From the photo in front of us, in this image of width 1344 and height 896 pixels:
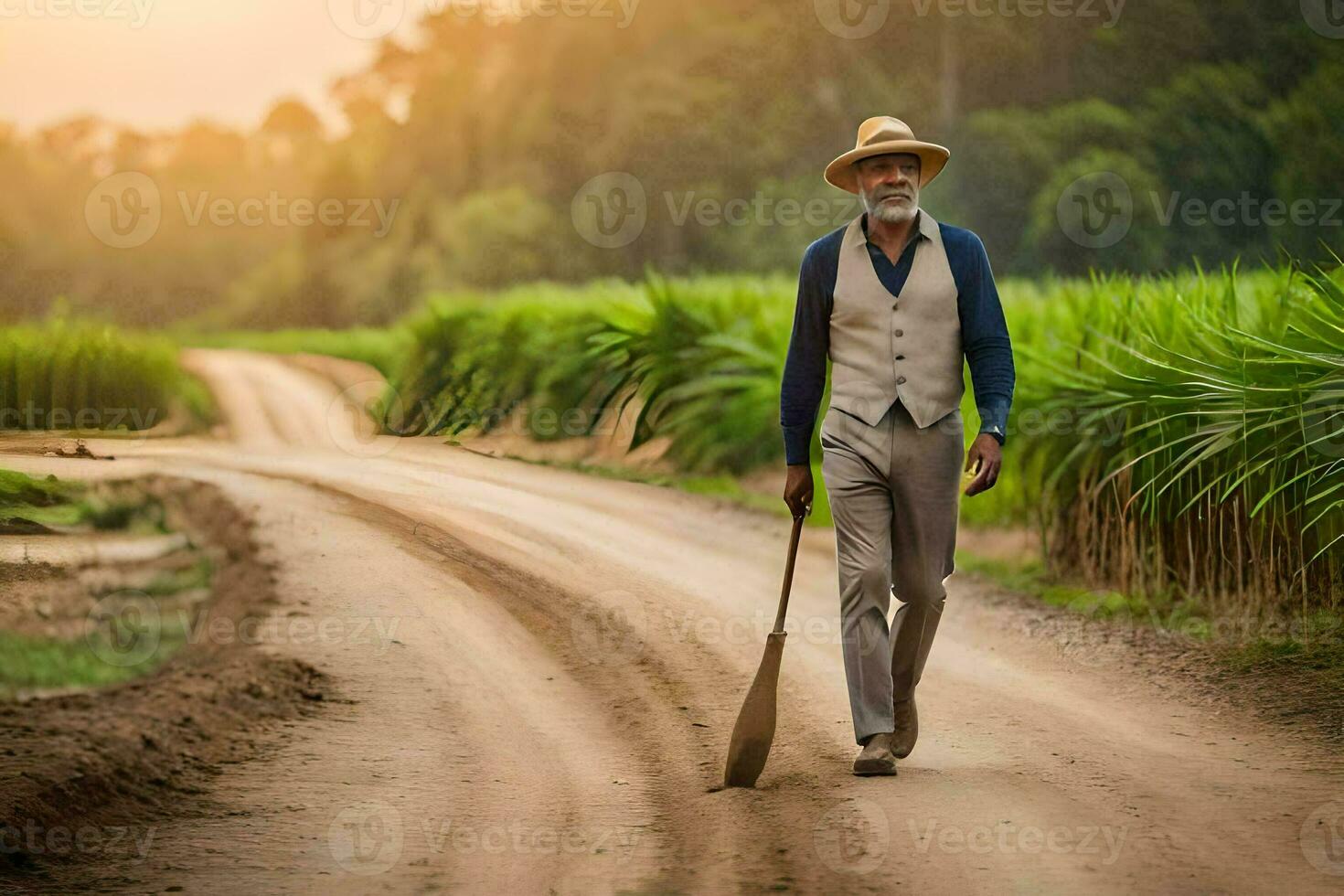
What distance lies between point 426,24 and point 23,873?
6.15 m

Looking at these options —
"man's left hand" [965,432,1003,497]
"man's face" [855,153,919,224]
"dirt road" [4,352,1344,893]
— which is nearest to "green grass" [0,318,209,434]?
"dirt road" [4,352,1344,893]

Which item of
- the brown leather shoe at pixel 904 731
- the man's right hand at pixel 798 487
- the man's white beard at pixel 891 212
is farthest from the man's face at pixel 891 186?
the brown leather shoe at pixel 904 731

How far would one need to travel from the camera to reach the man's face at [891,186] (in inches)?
192

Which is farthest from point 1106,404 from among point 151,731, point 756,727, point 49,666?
point 49,666

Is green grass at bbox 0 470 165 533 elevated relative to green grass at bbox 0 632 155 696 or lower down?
Result: elevated

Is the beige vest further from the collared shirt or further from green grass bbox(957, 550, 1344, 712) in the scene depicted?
green grass bbox(957, 550, 1344, 712)

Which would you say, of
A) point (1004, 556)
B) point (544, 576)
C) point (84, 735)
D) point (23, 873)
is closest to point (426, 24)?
point (544, 576)

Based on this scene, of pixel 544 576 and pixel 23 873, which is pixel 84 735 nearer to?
pixel 23 873

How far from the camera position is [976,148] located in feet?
106

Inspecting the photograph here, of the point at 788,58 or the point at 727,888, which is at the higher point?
the point at 788,58

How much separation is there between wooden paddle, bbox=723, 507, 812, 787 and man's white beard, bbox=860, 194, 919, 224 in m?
1.02

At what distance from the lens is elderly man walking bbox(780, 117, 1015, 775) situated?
487 cm

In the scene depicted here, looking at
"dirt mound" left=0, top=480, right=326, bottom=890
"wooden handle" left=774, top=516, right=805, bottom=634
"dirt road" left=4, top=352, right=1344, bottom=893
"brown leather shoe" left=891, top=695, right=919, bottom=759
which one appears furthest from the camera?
"brown leather shoe" left=891, top=695, right=919, bottom=759

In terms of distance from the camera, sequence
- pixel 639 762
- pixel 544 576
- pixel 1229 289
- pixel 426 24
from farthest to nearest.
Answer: pixel 426 24 < pixel 1229 289 < pixel 544 576 < pixel 639 762
